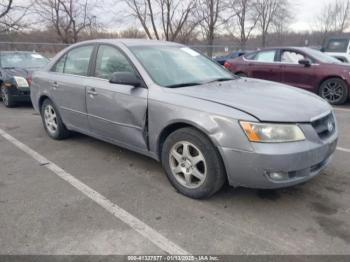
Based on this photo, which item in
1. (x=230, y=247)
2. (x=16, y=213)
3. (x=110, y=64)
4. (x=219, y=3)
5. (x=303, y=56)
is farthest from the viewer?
(x=219, y=3)

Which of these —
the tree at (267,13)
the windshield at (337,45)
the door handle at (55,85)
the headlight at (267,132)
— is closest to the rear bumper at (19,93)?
the door handle at (55,85)

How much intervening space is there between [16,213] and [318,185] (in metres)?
3.06

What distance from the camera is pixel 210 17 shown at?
24.4 meters

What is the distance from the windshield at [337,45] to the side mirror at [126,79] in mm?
12176

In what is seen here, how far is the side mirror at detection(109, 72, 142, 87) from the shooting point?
139 inches

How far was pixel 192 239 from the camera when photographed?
8.75ft

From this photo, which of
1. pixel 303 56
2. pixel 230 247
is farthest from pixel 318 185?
pixel 303 56

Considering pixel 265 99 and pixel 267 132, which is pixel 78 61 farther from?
pixel 267 132

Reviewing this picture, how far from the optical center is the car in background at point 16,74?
795 centimetres

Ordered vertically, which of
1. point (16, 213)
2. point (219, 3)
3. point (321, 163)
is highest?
point (219, 3)

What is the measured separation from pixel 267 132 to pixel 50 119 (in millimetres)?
3797

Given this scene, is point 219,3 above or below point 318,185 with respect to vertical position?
above

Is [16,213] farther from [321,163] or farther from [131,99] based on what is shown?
[321,163]

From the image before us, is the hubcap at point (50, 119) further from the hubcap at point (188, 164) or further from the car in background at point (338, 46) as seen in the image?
the car in background at point (338, 46)
